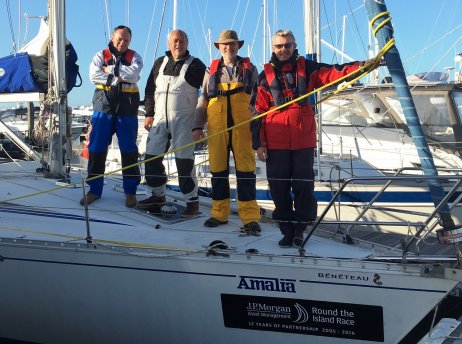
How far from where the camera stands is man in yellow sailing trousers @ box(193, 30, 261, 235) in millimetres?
4387

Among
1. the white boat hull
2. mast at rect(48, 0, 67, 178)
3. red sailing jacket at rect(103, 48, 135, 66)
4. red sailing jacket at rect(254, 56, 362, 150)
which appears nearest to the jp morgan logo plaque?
the white boat hull

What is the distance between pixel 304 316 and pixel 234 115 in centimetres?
169

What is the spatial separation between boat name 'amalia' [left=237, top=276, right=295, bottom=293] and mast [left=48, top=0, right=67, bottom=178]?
279 centimetres

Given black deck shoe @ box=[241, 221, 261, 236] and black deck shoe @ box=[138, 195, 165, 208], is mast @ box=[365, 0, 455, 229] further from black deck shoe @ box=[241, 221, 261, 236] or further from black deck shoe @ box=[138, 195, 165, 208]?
black deck shoe @ box=[138, 195, 165, 208]

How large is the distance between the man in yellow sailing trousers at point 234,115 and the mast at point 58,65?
5.86 feet

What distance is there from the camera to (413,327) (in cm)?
338

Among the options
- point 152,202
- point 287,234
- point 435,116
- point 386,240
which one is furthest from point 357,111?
point 287,234

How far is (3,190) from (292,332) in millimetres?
3143

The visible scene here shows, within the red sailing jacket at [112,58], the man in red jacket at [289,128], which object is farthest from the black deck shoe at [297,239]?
the red sailing jacket at [112,58]

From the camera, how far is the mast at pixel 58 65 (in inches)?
212

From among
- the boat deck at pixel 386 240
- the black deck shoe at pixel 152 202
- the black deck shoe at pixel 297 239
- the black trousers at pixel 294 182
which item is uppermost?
the black trousers at pixel 294 182

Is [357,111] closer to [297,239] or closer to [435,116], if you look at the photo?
[435,116]

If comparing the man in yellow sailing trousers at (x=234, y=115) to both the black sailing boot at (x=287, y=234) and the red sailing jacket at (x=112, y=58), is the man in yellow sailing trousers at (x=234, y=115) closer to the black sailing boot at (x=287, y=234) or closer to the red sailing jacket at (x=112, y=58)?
the black sailing boot at (x=287, y=234)

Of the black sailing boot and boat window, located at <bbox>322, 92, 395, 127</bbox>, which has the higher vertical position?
boat window, located at <bbox>322, 92, 395, 127</bbox>
